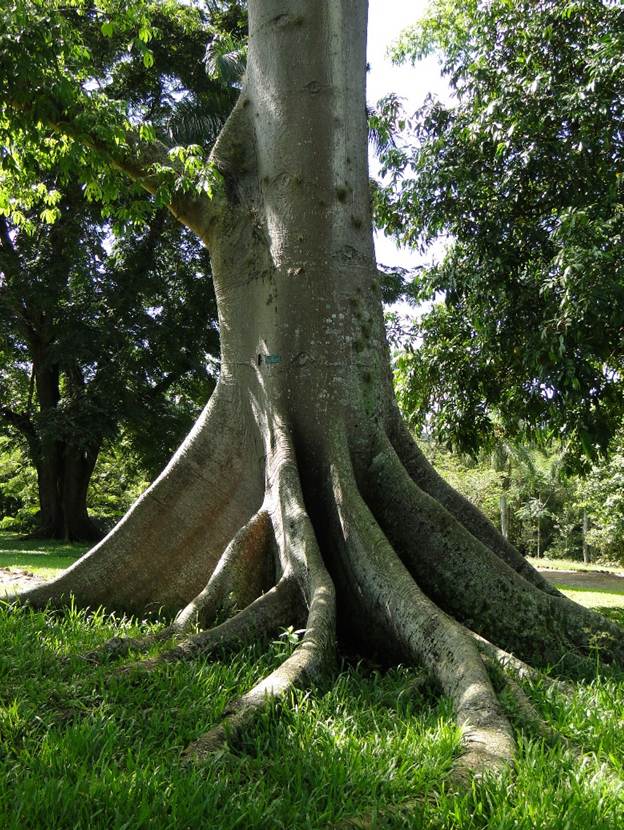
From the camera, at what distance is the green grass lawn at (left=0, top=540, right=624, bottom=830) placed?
2047 mm

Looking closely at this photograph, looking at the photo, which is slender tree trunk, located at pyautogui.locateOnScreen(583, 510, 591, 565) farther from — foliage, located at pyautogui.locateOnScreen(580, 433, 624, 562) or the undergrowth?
the undergrowth

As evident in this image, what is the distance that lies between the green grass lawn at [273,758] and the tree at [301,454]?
19.1 inches

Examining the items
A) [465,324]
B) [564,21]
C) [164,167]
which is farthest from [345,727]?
[564,21]

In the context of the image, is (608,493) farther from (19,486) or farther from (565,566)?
(19,486)

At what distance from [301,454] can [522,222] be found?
4.84 metres

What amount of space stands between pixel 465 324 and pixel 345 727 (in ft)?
22.8

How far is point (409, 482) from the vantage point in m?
4.89

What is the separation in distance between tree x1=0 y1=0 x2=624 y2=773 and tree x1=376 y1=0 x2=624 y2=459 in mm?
2304

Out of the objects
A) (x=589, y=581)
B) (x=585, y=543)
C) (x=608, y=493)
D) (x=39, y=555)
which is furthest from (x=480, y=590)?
(x=585, y=543)

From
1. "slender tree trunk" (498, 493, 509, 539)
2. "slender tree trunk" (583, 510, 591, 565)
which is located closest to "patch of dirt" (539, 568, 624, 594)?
"slender tree trunk" (583, 510, 591, 565)

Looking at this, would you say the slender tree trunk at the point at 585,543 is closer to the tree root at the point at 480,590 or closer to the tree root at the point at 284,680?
the tree root at the point at 480,590

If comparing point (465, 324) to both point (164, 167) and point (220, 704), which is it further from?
point (220, 704)

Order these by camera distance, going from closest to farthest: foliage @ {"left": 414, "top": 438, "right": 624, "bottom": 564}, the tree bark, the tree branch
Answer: the tree branch
the tree bark
foliage @ {"left": 414, "top": 438, "right": 624, "bottom": 564}

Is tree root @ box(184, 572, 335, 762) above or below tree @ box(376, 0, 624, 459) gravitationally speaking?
below
